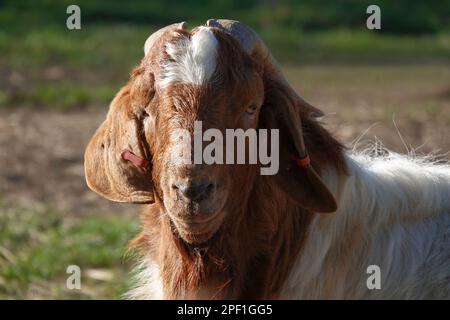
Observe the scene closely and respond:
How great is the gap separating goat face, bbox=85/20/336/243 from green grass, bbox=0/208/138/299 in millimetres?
2870

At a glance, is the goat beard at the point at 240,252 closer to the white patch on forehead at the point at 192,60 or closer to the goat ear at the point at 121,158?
the goat ear at the point at 121,158

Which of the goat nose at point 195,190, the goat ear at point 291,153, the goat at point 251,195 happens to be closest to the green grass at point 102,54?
the goat at point 251,195

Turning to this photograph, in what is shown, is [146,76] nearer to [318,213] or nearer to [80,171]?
[318,213]

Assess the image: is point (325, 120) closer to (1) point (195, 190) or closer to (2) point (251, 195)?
(2) point (251, 195)

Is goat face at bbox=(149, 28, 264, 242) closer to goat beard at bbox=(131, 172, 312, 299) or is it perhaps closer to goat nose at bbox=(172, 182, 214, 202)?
goat nose at bbox=(172, 182, 214, 202)

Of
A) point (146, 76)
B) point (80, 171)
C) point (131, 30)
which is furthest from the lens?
point (131, 30)

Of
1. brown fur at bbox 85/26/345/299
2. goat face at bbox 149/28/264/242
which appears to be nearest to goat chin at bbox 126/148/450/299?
brown fur at bbox 85/26/345/299

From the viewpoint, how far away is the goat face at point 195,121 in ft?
16.3

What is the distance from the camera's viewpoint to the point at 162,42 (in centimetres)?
531

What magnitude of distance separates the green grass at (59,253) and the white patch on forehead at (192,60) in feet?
10.8

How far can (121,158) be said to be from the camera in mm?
5449

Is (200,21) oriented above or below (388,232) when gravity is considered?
above
